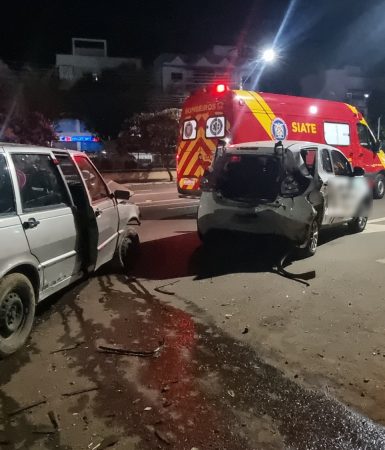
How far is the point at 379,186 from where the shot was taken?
1524 centimetres

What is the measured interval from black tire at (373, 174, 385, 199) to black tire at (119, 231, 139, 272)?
10.6m

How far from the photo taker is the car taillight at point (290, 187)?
6.64m

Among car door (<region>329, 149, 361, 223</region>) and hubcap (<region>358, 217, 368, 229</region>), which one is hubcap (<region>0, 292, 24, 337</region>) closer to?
car door (<region>329, 149, 361, 223</region>)

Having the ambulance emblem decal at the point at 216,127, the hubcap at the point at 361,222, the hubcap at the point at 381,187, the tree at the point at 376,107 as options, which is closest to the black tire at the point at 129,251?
the hubcap at the point at 361,222

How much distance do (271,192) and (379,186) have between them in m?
9.62

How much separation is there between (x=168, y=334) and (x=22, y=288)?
1360 millimetres

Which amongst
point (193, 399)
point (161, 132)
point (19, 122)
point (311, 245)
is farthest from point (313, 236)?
point (19, 122)

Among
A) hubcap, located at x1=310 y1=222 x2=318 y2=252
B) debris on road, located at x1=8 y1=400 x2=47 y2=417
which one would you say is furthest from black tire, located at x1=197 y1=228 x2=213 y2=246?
debris on road, located at x1=8 y1=400 x2=47 y2=417

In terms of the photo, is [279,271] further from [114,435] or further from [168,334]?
[114,435]

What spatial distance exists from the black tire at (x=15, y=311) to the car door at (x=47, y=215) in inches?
12.0

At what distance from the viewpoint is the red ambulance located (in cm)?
1118

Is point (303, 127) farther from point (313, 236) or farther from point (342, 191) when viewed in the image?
point (313, 236)

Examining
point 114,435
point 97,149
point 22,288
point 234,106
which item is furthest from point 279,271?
point 97,149

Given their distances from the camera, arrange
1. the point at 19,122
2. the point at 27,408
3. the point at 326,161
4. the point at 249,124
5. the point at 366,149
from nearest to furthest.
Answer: the point at 27,408 → the point at 326,161 → the point at 249,124 → the point at 366,149 → the point at 19,122
